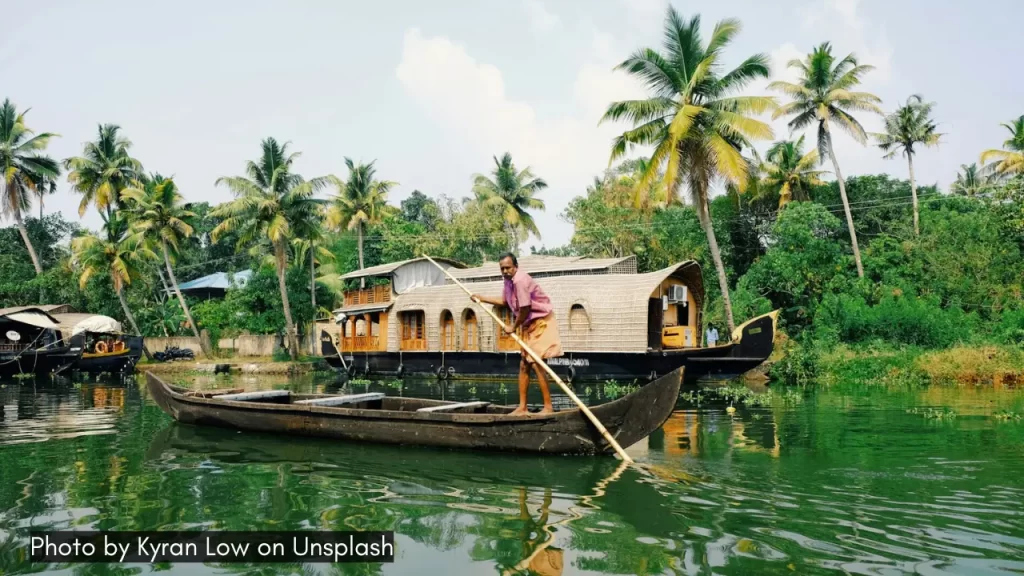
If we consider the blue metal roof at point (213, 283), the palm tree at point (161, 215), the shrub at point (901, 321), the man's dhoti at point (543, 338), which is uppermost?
the palm tree at point (161, 215)

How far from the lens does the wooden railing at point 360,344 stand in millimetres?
21688

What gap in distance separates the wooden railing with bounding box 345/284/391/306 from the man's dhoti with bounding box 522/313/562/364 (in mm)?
15205

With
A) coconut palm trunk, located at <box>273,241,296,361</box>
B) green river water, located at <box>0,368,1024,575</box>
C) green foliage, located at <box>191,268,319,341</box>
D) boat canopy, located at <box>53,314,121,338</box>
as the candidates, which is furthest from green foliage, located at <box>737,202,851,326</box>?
boat canopy, located at <box>53,314,121,338</box>

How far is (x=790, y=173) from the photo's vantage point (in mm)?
25641

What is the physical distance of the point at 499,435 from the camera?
7328 mm

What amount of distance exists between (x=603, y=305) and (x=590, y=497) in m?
10.9

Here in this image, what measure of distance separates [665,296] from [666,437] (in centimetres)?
894

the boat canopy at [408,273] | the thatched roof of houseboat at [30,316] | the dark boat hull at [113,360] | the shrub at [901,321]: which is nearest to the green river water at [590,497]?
the shrub at [901,321]

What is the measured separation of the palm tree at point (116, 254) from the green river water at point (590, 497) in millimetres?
17341

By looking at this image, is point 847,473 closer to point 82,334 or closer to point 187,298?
point 82,334

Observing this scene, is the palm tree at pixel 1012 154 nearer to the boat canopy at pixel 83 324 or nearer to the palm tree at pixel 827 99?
the palm tree at pixel 827 99

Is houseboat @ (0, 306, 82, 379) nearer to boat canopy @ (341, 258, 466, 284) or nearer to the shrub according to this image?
boat canopy @ (341, 258, 466, 284)

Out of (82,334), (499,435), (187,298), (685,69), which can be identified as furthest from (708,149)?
(187,298)

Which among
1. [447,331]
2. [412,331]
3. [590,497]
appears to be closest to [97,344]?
[412,331]
